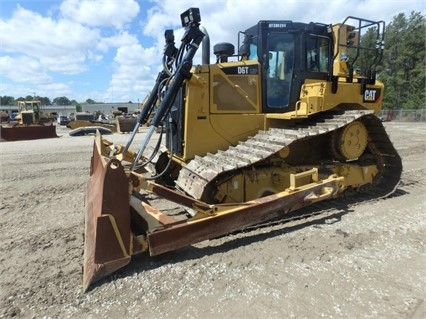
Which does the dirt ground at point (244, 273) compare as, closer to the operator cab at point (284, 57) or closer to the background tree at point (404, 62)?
the operator cab at point (284, 57)

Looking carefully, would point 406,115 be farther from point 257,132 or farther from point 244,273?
point 244,273

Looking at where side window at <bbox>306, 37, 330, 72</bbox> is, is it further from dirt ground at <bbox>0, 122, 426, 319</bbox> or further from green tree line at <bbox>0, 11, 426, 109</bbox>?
Result: green tree line at <bbox>0, 11, 426, 109</bbox>

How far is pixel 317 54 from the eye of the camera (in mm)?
5840

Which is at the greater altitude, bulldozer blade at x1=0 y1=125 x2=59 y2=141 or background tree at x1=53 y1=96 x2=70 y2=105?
background tree at x1=53 y1=96 x2=70 y2=105

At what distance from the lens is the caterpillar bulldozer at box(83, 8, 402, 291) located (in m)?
4.27

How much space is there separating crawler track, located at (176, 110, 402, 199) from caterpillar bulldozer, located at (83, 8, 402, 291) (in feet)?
0.06

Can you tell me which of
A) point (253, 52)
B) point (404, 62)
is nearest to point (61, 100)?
point (404, 62)

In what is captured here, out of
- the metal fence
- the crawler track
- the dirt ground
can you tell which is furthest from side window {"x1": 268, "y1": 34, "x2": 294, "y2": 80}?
the metal fence

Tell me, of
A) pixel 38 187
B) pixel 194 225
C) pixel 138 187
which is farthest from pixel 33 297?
pixel 38 187

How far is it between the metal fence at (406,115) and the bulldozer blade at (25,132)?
30677mm

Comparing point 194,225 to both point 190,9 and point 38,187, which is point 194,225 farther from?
point 38,187

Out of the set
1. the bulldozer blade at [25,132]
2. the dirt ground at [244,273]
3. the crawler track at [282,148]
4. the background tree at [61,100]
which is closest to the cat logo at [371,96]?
the crawler track at [282,148]

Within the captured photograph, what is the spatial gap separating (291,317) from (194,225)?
1386 millimetres

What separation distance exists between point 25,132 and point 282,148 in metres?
18.2
